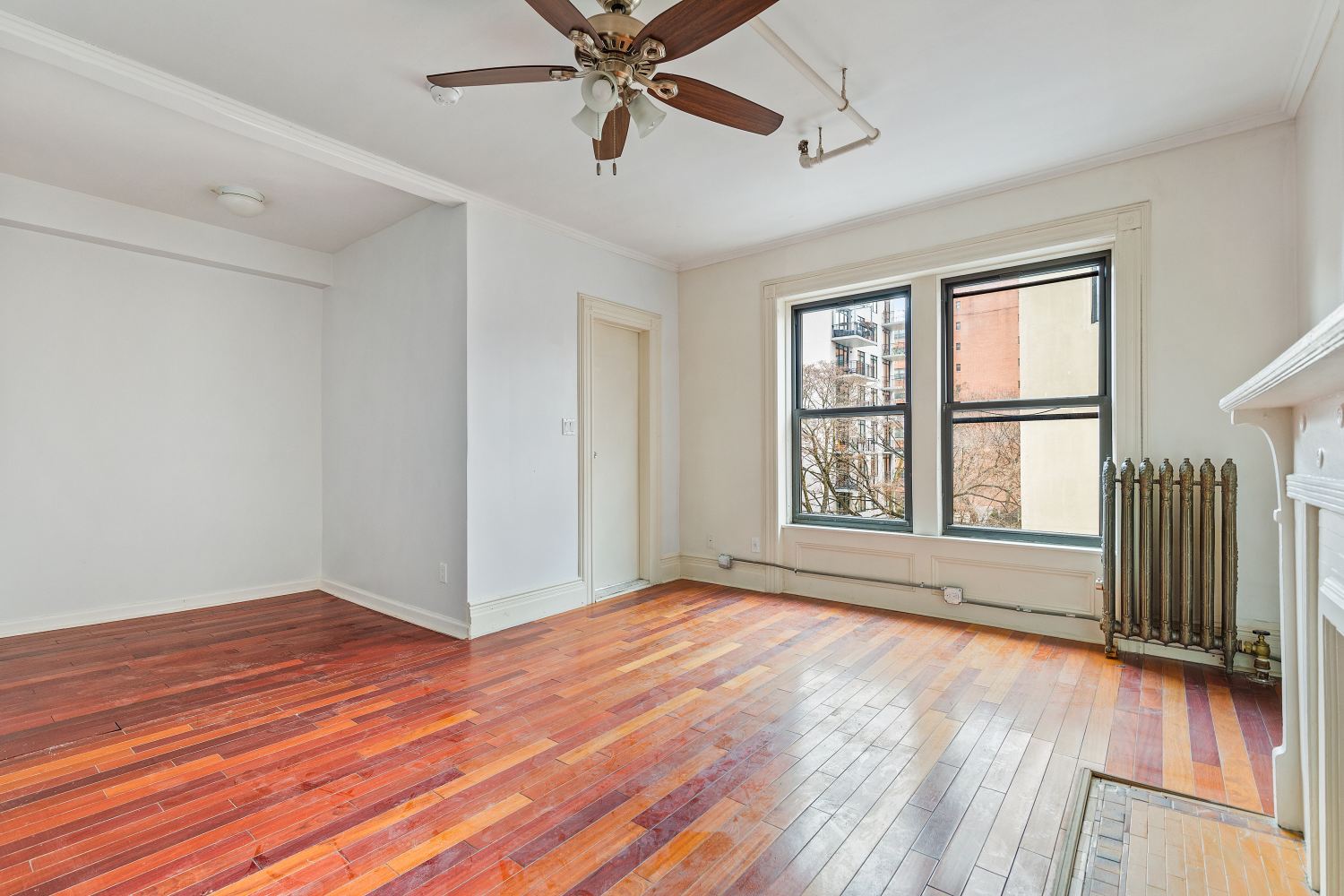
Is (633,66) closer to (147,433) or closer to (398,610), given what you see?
(398,610)

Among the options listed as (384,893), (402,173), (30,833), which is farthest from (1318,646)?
(402,173)

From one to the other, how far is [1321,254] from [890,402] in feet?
7.71

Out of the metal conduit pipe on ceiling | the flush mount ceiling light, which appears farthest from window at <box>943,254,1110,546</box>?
the flush mount ceiling light

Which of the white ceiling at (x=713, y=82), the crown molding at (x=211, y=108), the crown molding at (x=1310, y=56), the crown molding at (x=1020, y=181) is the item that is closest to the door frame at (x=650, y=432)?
the crown molding at (x=1020, y=181)

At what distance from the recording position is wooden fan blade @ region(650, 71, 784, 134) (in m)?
2.28

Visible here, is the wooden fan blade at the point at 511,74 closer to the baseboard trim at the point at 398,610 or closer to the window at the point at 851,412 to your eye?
the baseboard trim at the point at 398,610

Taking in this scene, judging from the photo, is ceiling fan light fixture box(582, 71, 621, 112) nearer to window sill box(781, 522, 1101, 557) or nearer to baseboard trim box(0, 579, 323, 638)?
window sill box(781, 522, 1101, 557)

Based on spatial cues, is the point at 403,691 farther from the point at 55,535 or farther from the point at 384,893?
the point at 55,535

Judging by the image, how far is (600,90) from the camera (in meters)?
2.14

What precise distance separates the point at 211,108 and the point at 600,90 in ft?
6.79

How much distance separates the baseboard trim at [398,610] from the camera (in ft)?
13.2

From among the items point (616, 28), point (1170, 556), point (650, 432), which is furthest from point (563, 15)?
point (1170, 556)

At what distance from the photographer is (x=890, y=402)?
4.66 meters

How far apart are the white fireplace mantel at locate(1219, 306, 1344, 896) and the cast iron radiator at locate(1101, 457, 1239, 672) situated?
1578mm
